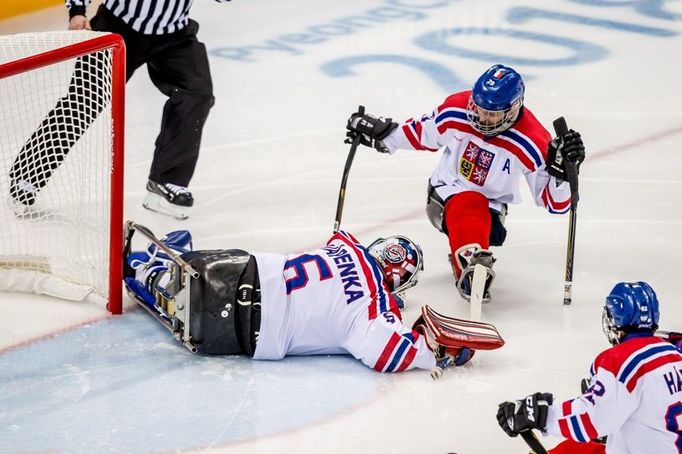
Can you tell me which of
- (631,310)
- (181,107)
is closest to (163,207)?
(181,107)

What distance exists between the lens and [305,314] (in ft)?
10.9

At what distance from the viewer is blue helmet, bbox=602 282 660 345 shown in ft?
8.48

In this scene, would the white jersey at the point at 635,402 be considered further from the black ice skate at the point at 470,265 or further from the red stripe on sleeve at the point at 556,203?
the red stripe on sleeve at the point at 556,203

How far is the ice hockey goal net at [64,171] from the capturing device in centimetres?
366

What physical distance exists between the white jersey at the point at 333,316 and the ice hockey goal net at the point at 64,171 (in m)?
0.58

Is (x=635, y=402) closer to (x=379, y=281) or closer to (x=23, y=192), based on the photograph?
(x=379, y=281)

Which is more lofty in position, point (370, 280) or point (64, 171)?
point (64, 171)

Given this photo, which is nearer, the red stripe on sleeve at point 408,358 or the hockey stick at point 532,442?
the hockey stick at point 532,442

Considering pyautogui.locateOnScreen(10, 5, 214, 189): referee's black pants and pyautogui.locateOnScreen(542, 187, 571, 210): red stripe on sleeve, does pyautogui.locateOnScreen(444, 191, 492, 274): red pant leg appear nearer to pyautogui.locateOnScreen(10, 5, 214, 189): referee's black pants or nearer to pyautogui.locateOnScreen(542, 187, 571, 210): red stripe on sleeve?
pyautogui.locateOnScreen(542, 187, 571, 210): red stripe on sleeve

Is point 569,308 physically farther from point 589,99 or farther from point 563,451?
point 589,99

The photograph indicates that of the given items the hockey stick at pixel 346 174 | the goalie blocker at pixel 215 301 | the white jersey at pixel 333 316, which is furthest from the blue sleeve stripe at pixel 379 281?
the hockey stick at pixel 346 174

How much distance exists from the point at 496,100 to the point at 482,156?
0.80ft

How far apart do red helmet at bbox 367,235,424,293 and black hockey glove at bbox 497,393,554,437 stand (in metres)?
0.94

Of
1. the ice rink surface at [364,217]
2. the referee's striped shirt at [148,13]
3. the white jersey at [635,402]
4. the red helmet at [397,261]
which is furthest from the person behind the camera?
the referee's striped shirt at [148,13]
